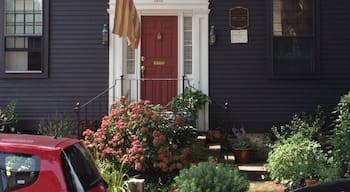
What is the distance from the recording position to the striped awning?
10.5m

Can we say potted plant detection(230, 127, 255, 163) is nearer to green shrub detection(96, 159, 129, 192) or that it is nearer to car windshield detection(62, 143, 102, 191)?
green shrub detection(96, 159, 129, 192)

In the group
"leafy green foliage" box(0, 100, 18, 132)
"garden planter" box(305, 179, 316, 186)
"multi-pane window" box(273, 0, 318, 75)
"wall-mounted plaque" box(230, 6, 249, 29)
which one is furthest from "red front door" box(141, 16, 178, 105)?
"garden planter" box(305, 179, 316, 186)

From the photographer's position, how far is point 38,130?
12648 millimetres

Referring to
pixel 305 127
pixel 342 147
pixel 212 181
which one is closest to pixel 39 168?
pixel 212 181

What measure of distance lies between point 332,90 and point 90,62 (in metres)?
5.38

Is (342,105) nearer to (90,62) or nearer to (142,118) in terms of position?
(142,118)

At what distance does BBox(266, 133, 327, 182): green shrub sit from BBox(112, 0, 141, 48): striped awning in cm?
351

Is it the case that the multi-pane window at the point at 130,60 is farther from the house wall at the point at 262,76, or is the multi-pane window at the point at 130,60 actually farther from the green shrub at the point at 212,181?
the green shrub at the point at 212,181

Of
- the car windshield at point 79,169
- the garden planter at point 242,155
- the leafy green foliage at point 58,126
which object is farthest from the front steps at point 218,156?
the car windshield at point 79,169

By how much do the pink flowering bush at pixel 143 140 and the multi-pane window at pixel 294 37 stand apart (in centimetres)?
338

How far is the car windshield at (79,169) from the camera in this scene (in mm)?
5068

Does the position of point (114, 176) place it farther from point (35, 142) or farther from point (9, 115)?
point (9, 115)

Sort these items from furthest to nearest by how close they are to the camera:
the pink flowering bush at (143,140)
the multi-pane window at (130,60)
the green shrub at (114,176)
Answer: the multi-pane window at (130,60)
the pink flowering bush at (143,140)
the green shrub at (114,176)

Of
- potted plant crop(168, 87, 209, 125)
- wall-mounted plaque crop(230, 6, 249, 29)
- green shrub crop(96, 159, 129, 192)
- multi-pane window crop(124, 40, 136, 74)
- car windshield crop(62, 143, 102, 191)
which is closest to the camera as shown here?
car windshield crop(62, 143, 102, 191)
